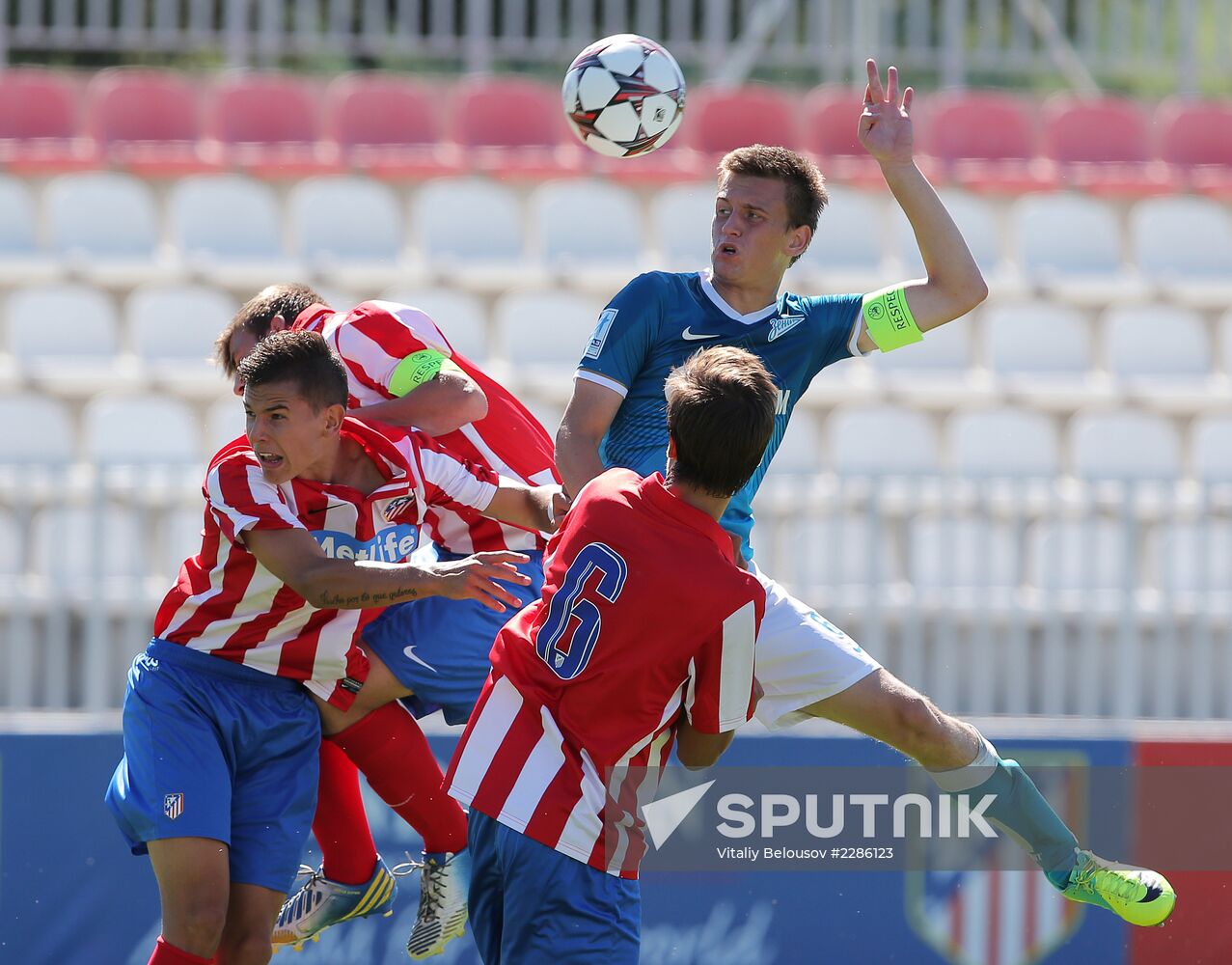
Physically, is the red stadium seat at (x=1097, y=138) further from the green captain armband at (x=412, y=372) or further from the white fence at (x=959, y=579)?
the green captain armband at (x=412, y=372)

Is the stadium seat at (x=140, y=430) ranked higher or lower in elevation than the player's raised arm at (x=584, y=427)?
lower

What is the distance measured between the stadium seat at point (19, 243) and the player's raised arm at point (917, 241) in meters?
7.82

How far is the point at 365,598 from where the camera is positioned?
4152mm

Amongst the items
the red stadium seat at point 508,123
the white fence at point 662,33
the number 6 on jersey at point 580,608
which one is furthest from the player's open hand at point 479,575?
the white fence at point 662,33

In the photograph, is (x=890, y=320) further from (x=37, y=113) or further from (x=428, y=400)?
(x=37, y=113)

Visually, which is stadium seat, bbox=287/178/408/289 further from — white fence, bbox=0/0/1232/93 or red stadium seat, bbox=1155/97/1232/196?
red stadium seat, bbox=1155/97/1232/196

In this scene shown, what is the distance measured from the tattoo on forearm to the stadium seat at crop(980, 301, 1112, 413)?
23.6 ft

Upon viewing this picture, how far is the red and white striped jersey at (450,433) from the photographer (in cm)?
478

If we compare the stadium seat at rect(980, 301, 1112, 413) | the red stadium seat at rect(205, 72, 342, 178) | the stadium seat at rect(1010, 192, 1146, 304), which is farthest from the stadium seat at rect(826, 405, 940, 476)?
the red stadium seat at rect(205, 72, 342, 178)

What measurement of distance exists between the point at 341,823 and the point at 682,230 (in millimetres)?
7228

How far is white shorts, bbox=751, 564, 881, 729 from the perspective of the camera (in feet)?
14.9

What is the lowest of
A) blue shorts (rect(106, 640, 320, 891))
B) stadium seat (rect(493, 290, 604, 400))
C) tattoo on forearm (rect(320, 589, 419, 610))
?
blue shorts (rect(106, 640, 320, 891))

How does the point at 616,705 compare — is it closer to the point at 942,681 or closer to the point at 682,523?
the point at 682,523

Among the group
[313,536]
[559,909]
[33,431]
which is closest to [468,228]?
[33,431]
